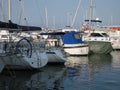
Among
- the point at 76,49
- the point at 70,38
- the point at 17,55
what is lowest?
the point at 76,49

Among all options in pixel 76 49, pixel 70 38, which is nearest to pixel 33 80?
pixel 70 38

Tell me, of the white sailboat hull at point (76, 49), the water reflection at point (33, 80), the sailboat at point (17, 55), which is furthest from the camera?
the white sailboat hull at point (76, 49)

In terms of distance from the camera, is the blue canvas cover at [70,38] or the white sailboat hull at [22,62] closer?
the white sailboat hull at [22,62]

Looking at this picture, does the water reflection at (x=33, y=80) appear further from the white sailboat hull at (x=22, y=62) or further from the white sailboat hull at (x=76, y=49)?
the white sailboat hull at (x=76, y=49)

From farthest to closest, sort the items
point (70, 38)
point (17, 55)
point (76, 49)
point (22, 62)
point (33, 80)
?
point (76, 49)
point (70, 38)
point (22, 62)
point (17, 55)
point (33, 80)

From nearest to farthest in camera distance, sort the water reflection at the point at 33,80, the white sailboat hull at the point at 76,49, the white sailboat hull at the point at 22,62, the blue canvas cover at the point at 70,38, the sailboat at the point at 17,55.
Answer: the water reflection at the point at 33,80 < the sailboat at the point at 17,55 < the white sailboat hull at the point at 22,62 < the blue canvas cover at the point at 70,38 < the white sailboat hull at the point at 76,49

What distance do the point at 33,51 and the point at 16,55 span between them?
2447mm

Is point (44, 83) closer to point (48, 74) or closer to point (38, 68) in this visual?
point (48, 74)

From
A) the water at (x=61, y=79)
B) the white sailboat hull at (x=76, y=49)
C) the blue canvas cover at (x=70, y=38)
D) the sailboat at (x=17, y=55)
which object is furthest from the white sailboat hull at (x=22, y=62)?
the white sailboat hull at (x=76, y=49)

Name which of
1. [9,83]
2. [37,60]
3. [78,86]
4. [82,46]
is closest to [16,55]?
[37,60]

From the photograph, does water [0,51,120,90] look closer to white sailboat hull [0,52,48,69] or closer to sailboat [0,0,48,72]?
white sailboat hull [0,52,48,69]

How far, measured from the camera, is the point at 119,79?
18.5m

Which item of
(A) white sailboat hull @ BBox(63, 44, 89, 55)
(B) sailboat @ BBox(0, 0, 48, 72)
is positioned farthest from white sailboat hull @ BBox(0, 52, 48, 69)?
(A) white sailboat hull @ BBox(63, 44, 89, 55)

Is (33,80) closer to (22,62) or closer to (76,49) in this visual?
(22,62)
